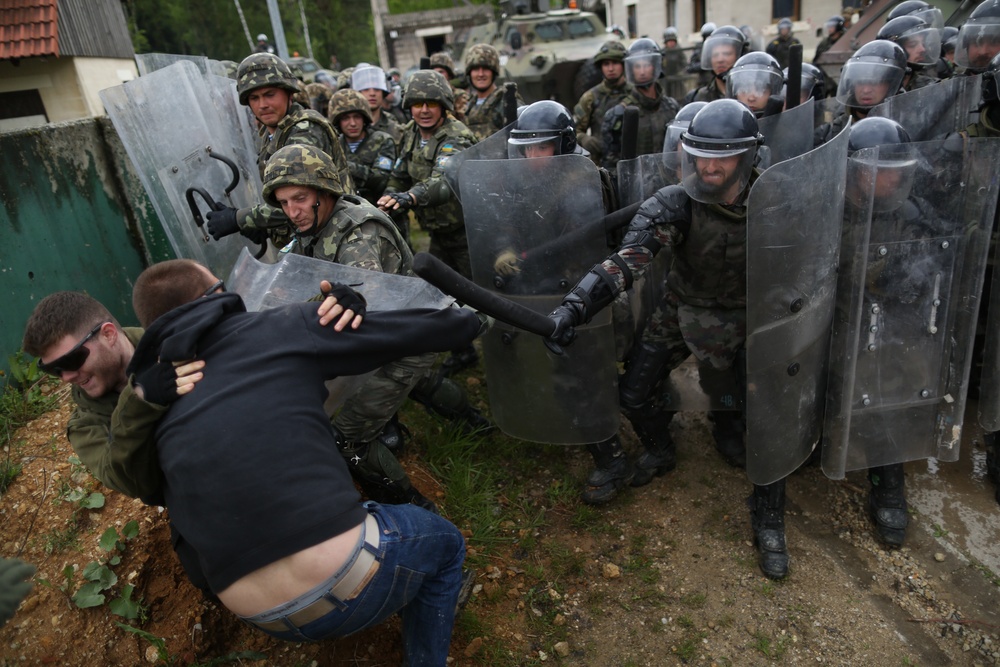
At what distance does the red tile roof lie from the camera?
10.9 meters

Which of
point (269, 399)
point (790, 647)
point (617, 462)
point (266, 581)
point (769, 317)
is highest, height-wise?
point (269, 399)

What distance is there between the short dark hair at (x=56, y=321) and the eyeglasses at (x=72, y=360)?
23 millimetres

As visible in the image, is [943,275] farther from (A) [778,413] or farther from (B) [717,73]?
→ (B) [717,73]

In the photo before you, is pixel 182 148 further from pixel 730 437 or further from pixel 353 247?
pixel 730 437

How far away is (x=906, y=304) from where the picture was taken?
8.97ft

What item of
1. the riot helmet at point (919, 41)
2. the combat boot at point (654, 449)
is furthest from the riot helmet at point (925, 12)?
the combat boot at point (654, 449)

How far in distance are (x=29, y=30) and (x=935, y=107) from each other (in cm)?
1273

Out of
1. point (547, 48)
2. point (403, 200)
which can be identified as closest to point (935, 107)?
point (403, 200)

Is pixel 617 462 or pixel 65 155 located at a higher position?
pixel 65 155

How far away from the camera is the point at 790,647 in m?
2.59

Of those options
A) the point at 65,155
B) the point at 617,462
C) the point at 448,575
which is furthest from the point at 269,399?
the point at 65,155

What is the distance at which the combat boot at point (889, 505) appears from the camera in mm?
3012

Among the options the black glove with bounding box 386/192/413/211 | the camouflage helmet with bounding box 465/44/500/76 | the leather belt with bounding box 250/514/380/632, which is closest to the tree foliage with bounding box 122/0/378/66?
the camouflage helmet with bounding box 465/44/500/76

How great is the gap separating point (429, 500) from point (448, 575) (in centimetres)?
122
